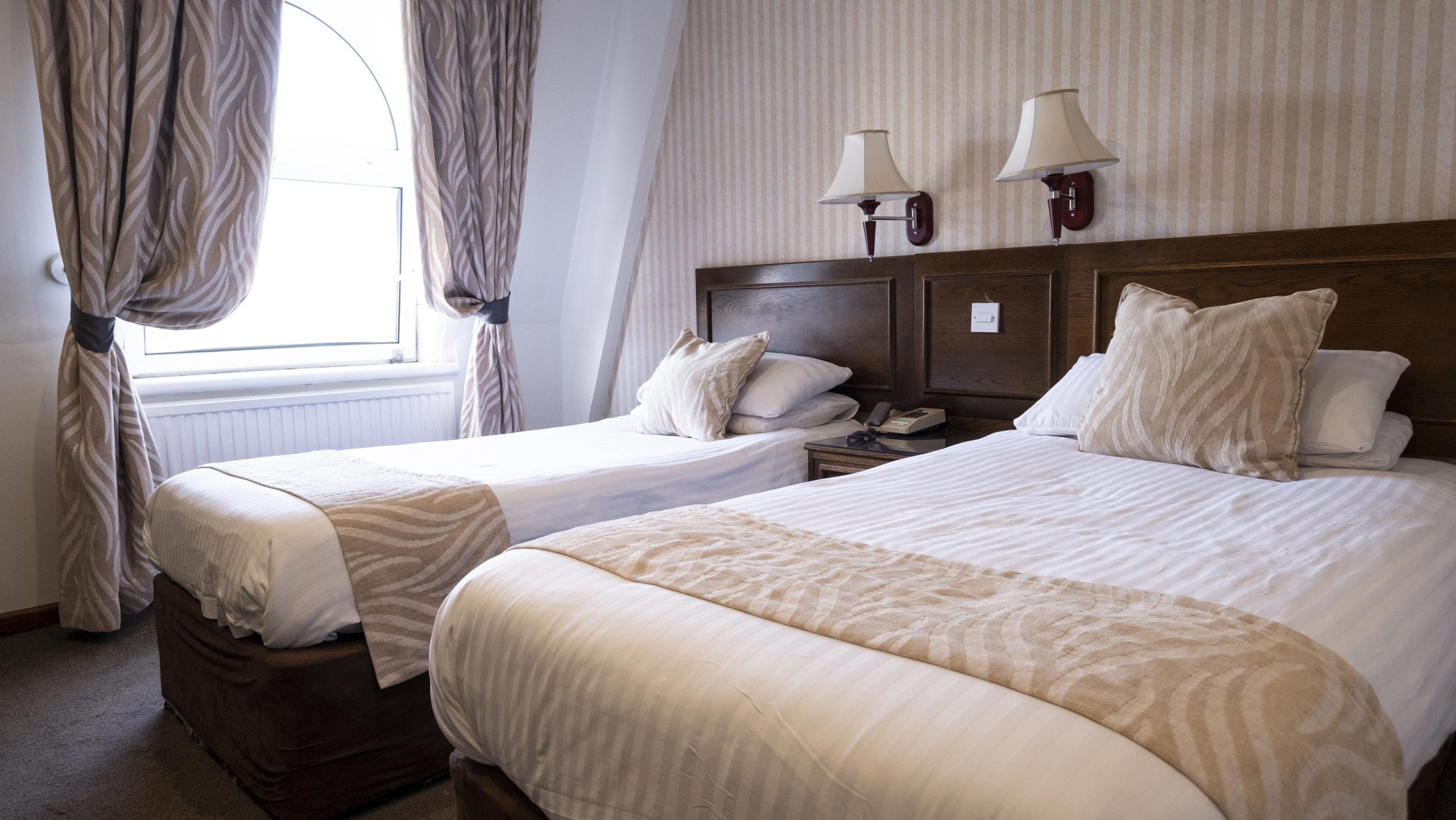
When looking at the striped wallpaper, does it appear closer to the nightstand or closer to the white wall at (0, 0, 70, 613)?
the nightstand

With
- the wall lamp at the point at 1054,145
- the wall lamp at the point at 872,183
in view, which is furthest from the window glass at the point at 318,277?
the wall lamp at the point at 1054,145

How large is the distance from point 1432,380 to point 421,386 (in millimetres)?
3493

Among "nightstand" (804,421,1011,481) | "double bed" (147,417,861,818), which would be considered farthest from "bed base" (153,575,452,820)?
"nightstand" (804,421,1011,481)

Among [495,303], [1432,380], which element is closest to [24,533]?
[495,303]

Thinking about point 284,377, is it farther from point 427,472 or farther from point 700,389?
point 700,389

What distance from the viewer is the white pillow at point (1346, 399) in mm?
1985

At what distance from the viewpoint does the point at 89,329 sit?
9.57 ft

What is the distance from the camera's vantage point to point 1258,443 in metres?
1.95

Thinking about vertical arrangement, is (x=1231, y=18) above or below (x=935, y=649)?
above

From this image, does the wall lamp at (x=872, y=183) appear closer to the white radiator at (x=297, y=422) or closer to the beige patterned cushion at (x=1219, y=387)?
the beige patterned cushion at (x=1219, y=387)

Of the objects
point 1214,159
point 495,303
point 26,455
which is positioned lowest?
point 26,455

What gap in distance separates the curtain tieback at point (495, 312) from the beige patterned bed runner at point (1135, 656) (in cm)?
276

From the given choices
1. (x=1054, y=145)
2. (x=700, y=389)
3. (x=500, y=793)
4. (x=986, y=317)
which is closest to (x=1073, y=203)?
(x=1054, y=145)

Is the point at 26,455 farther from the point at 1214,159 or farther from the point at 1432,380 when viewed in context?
the point at 1432,380
